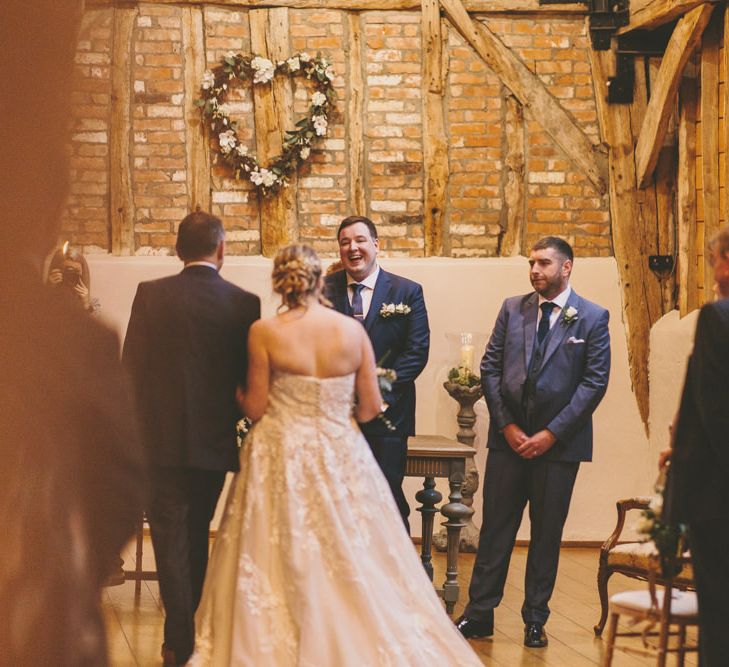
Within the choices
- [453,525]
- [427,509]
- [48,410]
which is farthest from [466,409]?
[48,410]

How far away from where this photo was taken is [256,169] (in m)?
6.33

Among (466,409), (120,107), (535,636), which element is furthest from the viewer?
(466,409)

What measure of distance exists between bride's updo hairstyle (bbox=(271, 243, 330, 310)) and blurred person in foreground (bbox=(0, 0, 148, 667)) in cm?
268

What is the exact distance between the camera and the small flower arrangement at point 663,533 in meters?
2.84

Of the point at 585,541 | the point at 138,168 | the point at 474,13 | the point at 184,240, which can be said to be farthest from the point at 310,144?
the point at 138,168

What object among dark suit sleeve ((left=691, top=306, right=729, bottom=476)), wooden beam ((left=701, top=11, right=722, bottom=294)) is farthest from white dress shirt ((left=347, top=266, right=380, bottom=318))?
wooden beam ((left=701, top=11, right=722, bottom=294))

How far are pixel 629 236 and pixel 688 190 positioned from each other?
23.0 inches

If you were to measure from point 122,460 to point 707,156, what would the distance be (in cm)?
553

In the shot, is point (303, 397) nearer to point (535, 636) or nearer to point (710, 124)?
Result: point (535, 636)

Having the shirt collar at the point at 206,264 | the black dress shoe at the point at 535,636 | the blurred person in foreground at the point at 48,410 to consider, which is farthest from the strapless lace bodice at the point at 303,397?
the blurred person in foreground at the point at 48,410

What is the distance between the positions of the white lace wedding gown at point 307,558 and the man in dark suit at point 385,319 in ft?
3.07

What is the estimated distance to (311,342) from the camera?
3314 mm

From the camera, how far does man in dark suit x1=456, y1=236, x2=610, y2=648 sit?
433 centimetres

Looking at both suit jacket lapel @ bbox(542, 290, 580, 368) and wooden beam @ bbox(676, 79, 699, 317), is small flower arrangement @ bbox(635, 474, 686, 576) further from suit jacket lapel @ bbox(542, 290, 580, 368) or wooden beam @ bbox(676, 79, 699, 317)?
wooden beam @ bbox(676, 79, 699, 317)
